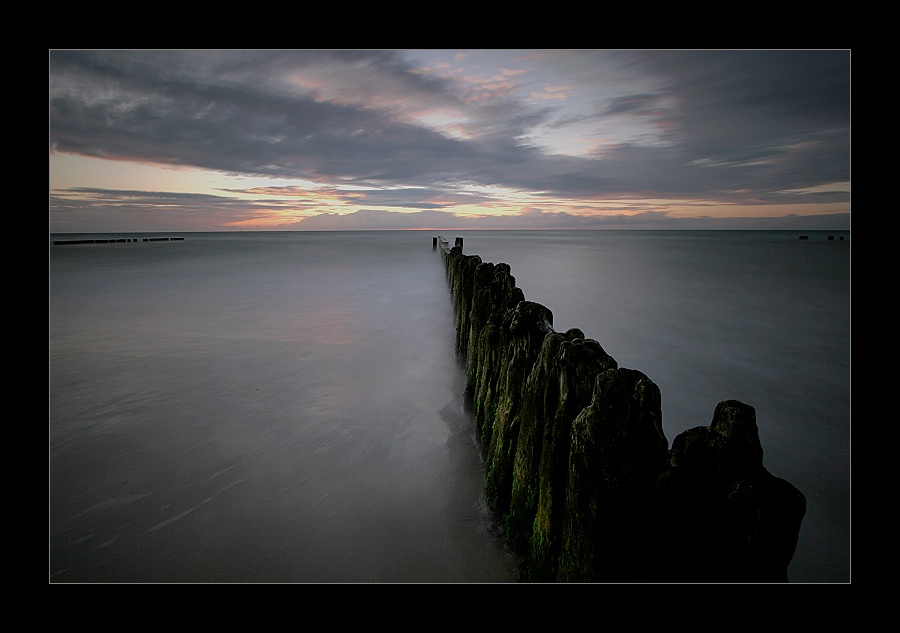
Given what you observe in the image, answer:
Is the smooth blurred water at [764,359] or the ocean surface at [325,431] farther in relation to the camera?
the smooth blurred water at [764,359]

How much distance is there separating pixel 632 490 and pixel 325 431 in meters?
2.73

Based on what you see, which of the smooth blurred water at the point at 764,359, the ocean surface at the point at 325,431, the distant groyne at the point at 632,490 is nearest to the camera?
the distant groyne at the point at 632,490

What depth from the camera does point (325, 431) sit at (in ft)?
12.1

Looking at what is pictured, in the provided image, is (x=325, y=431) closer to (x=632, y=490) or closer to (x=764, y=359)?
(x=632, y=490)

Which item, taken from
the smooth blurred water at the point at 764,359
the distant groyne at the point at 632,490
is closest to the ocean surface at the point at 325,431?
the smooth blurred water at the point at 764,359

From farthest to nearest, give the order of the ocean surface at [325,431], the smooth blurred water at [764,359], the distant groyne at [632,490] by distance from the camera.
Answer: the smooth blurred water at [764,359]
the ocean surface at [325,431]
the distant groyne at [632,490]

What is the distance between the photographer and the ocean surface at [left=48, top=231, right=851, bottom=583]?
2350mm

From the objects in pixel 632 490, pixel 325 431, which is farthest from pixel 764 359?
pixel 325 431

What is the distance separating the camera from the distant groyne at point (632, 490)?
133 cm

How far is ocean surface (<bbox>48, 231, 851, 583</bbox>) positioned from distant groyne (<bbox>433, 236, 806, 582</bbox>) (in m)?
0.60

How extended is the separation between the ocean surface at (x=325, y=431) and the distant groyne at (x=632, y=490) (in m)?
0.60

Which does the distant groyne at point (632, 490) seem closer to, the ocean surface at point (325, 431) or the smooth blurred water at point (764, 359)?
the ocean surface at point (325, 431)

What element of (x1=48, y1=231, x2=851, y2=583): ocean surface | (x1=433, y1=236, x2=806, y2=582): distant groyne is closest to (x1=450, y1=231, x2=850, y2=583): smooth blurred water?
(x1=48, y1=231, x2=851, y2=583): ocean surface
